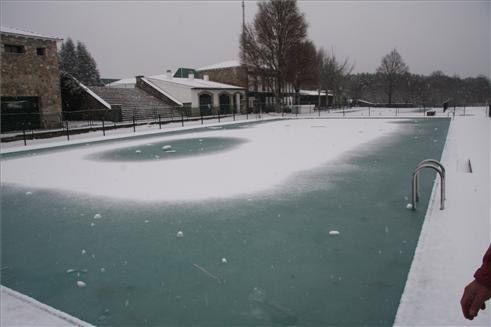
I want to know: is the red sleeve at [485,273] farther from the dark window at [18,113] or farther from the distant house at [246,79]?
the distant house at [246,79]

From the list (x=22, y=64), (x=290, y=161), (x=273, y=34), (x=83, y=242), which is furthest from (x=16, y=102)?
(x=273, y=34)

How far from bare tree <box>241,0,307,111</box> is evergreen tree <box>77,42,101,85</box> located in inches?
1366

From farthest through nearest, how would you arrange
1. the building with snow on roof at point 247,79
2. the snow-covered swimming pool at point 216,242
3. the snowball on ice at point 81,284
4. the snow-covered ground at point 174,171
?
the building with snow on roof at point 247,79 < the snow-covered ground at point 174,171 < the snowball on ice at point 81,284 < the snow-covered swimming pool at point 216,242

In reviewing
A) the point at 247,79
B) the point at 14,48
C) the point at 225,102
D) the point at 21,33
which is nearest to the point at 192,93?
the point at 225,102

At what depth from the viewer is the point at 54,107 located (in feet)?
89.2

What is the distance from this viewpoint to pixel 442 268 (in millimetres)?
3980

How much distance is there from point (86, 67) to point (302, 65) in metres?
42.0

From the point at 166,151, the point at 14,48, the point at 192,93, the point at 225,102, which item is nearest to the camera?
the point at 166,151

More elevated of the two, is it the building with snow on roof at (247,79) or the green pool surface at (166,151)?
the building with snow on roof at (247,79)

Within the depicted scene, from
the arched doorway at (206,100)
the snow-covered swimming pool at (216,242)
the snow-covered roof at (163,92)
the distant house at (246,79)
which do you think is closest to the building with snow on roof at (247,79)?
the distant house at (246,79)

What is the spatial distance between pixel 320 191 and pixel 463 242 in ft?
10.7

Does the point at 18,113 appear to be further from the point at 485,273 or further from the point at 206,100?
the point at 485,273

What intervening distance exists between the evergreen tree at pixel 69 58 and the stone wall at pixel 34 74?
4240 cm

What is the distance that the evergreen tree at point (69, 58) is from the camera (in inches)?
2613
